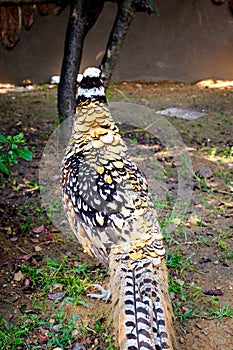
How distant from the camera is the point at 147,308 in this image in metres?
2.26

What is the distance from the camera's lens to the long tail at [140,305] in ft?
7.00

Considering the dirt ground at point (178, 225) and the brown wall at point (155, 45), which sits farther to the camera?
the brown wall at point (155, 45)

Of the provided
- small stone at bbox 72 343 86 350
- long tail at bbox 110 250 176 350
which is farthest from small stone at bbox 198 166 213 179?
small stone at bbox 72 343 86 350

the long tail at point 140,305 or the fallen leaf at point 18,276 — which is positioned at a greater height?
the long tail at point 140,305

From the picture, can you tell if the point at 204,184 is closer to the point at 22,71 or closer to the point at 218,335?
the point at 218,335

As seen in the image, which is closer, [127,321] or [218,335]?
[127,321]

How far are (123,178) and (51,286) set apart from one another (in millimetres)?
889

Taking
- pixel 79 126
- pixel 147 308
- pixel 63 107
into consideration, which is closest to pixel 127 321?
pixel 147 308

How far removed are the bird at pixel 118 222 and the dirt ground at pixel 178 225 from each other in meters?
0.51

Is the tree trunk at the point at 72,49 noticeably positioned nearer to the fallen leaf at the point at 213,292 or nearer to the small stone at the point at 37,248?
the small stone at the point at 37,248

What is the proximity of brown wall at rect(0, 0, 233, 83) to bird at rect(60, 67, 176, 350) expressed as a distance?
500cm

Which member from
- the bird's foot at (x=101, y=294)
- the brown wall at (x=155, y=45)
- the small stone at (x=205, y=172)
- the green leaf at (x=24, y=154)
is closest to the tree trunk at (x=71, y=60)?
the small stone at (x=205, y=172)

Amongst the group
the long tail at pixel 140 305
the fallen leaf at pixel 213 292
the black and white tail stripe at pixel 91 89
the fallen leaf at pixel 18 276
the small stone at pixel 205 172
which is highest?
the black and white tail stripe at pixel 91 89

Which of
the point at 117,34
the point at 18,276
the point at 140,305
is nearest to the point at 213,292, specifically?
the point at 140,305
